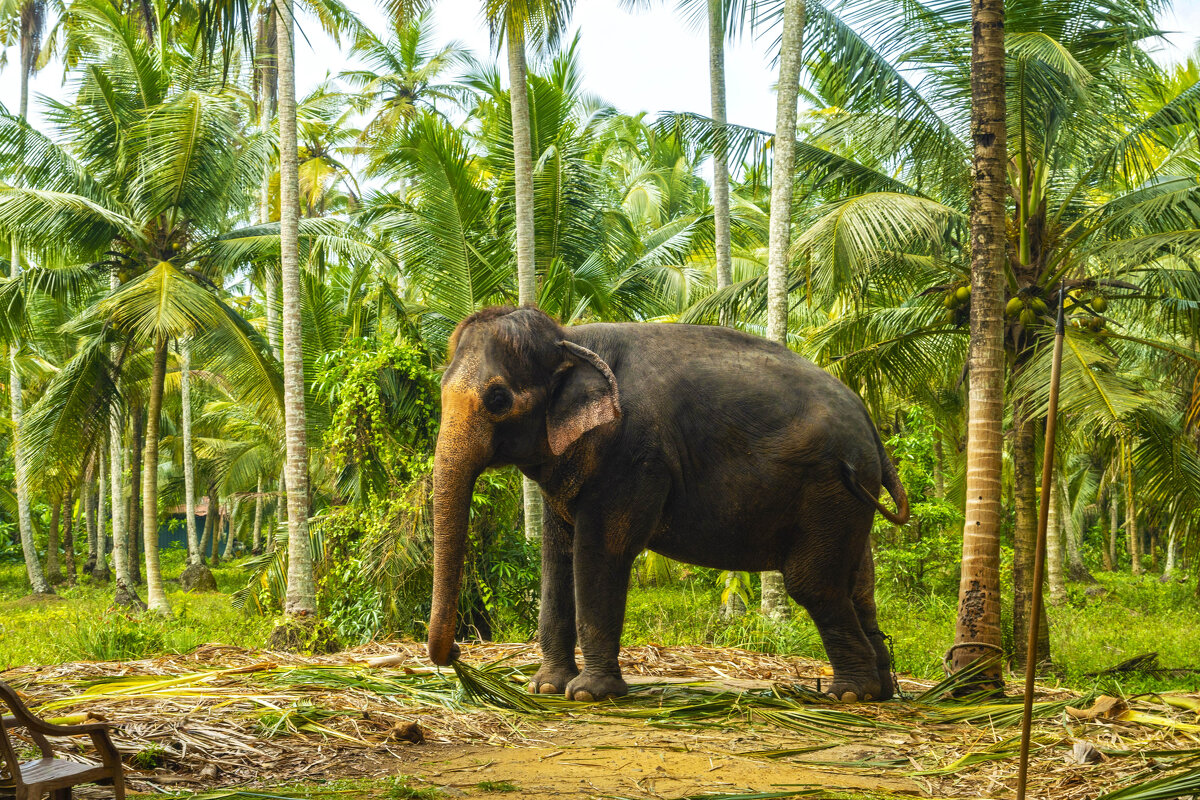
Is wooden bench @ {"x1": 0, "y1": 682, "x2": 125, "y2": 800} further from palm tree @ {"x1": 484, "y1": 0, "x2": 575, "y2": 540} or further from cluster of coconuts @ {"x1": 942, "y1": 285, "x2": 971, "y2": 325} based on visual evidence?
cluster of coconuts @ {"x1": 942, "y1": 285, "x2": 971, "y2": 325}

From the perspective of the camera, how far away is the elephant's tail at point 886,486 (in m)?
6.23

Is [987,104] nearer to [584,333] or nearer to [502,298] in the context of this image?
[584,333]

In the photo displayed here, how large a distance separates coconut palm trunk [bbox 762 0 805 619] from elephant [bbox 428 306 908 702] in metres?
4.44

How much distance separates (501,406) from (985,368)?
284cm

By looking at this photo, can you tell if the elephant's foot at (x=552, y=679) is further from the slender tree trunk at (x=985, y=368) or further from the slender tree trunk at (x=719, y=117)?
the slender tree trunk at (x=719, y=117)

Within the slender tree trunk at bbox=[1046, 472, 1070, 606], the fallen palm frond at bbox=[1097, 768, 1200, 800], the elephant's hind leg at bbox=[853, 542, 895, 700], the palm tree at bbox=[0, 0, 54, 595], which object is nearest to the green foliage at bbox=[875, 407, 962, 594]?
the slender tree trunk at bbox=[1046, 472, 1070, 606]

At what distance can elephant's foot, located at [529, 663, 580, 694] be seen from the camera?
6406 mm

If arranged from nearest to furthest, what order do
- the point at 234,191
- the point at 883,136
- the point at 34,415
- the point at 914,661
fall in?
the point at 914,661
the point at 883,136
the point at 34,415
the point at 234,191

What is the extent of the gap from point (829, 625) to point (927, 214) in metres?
5.52

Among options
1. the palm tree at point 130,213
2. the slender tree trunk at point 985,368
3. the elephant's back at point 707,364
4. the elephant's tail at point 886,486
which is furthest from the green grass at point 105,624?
the slender tree trunk at point 985,368

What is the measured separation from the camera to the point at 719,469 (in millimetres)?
6262

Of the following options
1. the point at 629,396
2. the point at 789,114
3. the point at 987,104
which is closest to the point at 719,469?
the point at 629,396

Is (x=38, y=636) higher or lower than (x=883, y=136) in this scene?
lower

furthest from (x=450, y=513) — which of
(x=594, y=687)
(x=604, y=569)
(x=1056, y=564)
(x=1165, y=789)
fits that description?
(x=1056, y=564)
